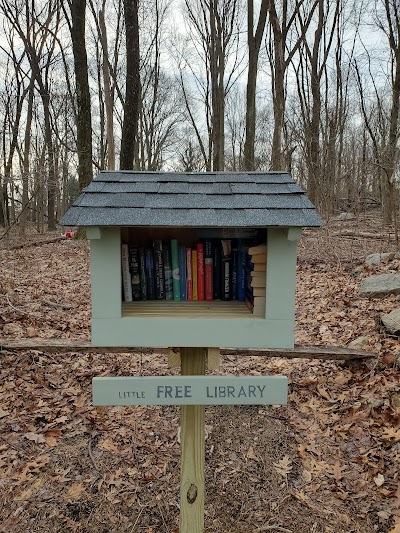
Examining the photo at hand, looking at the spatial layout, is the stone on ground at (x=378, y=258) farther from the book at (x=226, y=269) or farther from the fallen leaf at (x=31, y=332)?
the fallen leaf at (x=31, y=332)

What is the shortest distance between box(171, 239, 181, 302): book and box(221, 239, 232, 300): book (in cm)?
23

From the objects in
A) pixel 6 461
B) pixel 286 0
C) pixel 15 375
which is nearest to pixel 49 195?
pixel 286 0

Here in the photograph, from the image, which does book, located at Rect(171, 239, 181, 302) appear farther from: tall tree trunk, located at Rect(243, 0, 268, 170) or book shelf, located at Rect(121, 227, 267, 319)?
tall tree trunk, located at Rect(243, 0, 268, 170)

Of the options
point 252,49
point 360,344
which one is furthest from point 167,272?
point 252,49

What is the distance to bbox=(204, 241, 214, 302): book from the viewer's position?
1843mm

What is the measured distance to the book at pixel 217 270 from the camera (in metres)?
1.88

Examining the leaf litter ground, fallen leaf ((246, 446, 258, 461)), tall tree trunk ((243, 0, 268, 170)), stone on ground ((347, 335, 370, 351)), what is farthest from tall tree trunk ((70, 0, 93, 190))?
fallen leaf ((246, 446, 258, 461))

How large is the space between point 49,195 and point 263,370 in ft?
43.7

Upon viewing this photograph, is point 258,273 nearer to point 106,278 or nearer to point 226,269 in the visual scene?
point 226,269

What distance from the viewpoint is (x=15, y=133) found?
12336mm

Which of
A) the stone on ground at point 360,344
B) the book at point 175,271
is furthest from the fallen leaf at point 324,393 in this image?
the book at point 175,271

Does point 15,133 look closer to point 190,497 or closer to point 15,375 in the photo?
point 15,375

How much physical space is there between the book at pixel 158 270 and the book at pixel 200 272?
18cm

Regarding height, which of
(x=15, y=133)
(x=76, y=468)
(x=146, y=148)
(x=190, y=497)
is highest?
(x=146, y=148)
